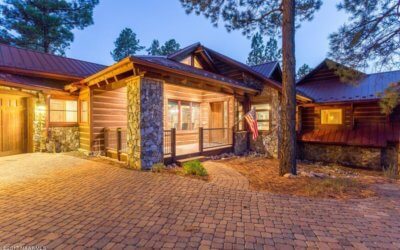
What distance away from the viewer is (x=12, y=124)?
8117mm

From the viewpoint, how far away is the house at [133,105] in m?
6.30

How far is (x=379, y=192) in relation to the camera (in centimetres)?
476

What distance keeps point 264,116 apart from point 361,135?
4718mm

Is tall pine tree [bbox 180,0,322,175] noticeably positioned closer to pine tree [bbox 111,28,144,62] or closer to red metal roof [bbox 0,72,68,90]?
red metal roof [bbox 0,72,68,90]

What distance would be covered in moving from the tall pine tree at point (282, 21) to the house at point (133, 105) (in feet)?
7.50

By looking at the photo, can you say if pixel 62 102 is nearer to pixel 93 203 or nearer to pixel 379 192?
pixel 93 203

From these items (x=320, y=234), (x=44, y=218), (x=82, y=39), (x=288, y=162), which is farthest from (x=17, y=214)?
(x=82, y=39)

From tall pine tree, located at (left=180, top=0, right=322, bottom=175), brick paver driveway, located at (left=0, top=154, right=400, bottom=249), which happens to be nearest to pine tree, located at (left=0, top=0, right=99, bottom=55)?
tall pine tree, located at (left=180, top=0, right=322, bottom=175)

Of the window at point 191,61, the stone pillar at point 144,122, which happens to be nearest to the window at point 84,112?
the stone pillar at point 144,122

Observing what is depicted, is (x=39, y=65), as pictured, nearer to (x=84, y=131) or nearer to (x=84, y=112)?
(x=84, y=112)

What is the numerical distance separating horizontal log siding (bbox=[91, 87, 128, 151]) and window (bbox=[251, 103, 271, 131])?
6.77 m

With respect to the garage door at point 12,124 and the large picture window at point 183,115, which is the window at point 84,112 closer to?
the garage door at point 12,124

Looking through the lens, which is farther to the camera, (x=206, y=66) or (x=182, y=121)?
(x=206, y=66)

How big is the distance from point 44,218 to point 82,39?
178134 millimetres
